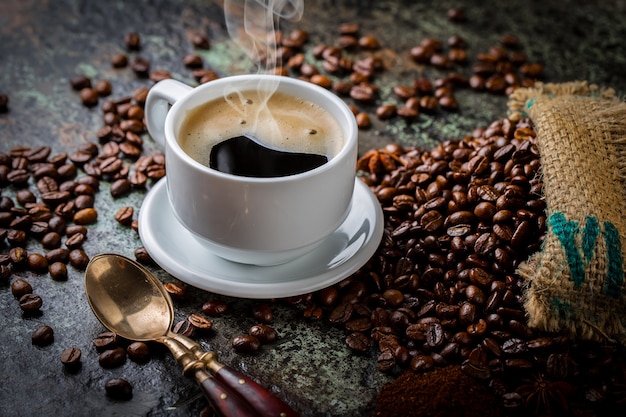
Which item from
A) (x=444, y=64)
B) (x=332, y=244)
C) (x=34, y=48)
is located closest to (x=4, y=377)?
(x=332, y=244)

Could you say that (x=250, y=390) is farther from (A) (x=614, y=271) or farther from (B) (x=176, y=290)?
(A) (x=614, y=271)

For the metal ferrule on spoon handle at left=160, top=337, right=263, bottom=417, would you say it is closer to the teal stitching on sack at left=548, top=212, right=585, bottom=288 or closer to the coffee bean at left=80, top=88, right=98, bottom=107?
the teal stitching on sack at left=548, top=212, right=585, bottom=288

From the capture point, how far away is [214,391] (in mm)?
1079

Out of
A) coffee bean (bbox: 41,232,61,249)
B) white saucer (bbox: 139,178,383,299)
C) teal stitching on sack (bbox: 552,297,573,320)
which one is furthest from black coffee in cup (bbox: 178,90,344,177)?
teal stitching on sack (bbox: 552,297,573,320)

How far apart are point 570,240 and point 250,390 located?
2.10 ft

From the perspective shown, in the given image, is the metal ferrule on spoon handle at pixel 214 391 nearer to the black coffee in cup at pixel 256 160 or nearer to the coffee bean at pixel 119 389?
the coffee bean at pixel 119 389

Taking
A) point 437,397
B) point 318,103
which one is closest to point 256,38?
point 318,103

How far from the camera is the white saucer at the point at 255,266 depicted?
4.19 feet

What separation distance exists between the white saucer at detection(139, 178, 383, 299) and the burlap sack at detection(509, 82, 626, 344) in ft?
1.08

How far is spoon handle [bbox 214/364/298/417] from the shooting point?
3.45ft

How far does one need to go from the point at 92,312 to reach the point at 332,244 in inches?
19.2

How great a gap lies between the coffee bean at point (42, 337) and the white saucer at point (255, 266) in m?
0.23

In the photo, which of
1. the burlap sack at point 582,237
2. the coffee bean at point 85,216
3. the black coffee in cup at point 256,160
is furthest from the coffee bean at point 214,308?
the burlap sack at point 582,237

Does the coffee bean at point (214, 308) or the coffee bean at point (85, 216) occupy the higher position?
the coffee bean at point (214, 308)
